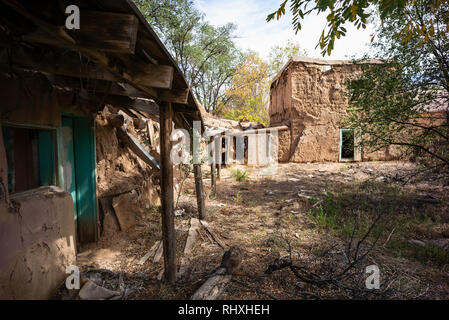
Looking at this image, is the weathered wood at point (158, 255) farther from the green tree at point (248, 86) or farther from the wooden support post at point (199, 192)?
the green tree at point (248, 86)

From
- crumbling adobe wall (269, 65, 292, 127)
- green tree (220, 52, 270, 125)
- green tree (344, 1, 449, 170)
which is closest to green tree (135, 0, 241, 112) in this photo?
green tree (220, 52, 270, 125)

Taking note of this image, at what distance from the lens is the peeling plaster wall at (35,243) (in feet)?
6.78

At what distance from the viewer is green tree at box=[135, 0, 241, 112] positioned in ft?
51.0

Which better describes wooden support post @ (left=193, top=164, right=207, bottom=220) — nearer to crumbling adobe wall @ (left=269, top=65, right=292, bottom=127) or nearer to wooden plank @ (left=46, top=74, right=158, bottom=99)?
wooden plank @ (left=46, top=74, right=158, bottom=99)

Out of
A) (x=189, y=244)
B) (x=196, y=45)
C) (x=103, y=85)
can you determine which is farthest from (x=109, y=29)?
(x=196, y=45)

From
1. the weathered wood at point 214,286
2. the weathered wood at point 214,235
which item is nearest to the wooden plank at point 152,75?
the weathered wood at point 214,286

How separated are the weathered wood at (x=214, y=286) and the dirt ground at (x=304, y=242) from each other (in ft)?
0.42

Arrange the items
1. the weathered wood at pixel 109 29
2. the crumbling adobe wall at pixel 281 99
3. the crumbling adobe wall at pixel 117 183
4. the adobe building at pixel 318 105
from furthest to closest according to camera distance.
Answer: the crumbling adobe wall at pixel 281 99, the adobe building at pixel 318 105, the crumbling adobe wall at pixel 117 183, the weathered wood at pixel 109 29

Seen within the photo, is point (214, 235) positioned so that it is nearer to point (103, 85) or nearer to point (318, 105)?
point (103, 85)

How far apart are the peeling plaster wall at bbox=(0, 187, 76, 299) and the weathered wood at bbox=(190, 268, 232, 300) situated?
61.1 inches

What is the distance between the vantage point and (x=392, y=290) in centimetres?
301

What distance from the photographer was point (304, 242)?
178 inches
